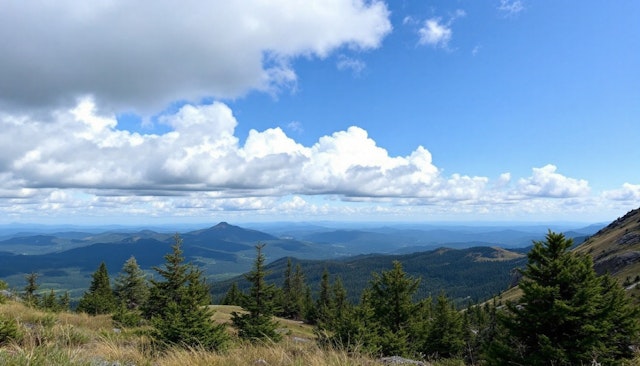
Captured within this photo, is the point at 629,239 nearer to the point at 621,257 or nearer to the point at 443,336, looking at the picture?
the point at 621,257

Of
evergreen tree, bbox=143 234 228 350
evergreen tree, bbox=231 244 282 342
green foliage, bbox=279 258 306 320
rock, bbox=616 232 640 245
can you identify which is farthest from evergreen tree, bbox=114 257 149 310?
rock, bbox=616 232 640 245

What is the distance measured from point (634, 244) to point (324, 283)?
114m

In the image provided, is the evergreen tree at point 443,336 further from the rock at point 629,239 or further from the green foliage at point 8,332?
the rock at point 629,239

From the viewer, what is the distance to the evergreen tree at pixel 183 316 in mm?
15984

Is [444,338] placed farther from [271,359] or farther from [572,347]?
[271,359]

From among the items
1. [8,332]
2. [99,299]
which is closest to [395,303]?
[8,332]

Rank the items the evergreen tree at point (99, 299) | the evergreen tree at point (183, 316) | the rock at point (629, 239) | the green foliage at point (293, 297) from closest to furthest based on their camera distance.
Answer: the evergreen tree at point (183, 316), the evergreen tree at point (99, 299), the green foliage at point (293, 297), the rock at point (629, 239)

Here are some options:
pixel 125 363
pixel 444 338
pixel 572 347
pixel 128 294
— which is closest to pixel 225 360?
pixel 125 363

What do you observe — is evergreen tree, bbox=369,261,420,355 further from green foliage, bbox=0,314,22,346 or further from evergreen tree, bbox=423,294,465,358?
green foliage, bbox=0,314,22,346

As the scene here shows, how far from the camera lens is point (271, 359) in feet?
19.7

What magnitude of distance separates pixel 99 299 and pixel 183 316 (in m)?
41.9

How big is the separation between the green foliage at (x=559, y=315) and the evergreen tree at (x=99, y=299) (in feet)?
145

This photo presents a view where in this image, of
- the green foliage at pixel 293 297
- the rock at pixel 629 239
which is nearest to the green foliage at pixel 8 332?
the green foliage at pixel 293 297

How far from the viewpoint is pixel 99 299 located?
5253cm
